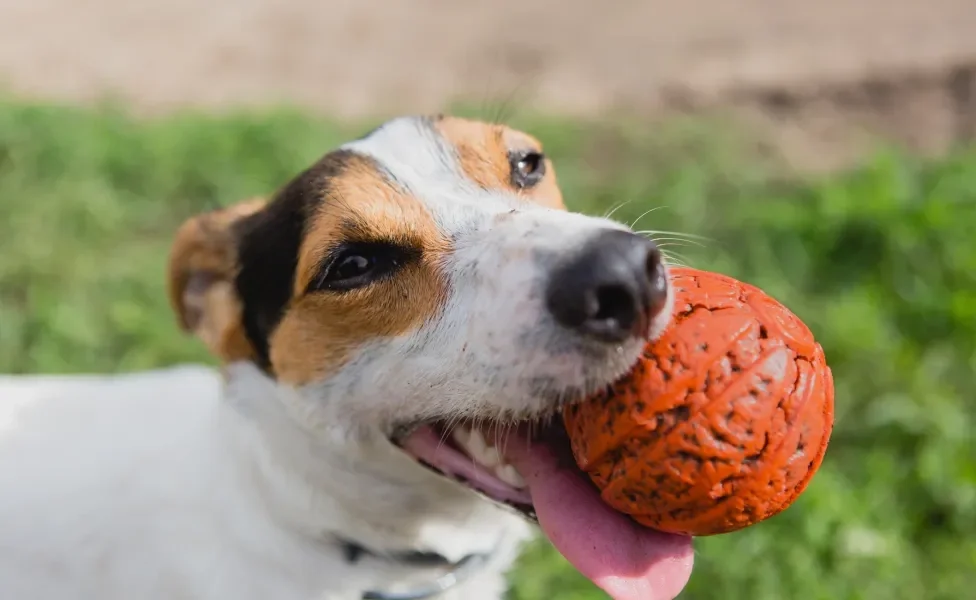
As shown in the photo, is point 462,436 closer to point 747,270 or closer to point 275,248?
point 275,248

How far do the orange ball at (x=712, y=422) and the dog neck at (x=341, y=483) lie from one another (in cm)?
70

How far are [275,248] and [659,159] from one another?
3.88 meters

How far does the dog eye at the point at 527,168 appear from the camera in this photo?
9.29ft

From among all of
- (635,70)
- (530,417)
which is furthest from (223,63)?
(530,417)

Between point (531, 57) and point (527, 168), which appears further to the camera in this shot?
point (531, 57)

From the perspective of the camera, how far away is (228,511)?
2768 mm

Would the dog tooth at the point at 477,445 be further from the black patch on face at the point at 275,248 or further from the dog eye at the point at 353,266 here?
the black patch on face at the point at 275,248

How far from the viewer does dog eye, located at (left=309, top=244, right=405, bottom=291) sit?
2488mm

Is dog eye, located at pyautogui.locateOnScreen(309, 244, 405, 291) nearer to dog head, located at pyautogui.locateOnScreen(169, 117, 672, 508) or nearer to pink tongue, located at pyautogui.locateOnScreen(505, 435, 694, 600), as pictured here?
dog head, located at pyautogui.locateOnScreen(169, 117, 672, 508)

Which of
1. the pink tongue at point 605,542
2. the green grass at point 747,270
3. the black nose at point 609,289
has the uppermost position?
the black nose at point 609,289

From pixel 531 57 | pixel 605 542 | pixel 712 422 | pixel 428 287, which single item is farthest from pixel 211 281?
pixel 531 57

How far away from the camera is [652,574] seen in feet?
7.20

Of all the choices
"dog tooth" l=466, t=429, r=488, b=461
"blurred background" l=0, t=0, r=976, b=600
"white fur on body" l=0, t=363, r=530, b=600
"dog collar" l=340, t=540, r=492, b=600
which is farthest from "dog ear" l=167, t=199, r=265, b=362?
"blurred background" l=0, t=0, r=976, b=600

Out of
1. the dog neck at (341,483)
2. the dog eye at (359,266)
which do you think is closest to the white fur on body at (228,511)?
the dog neck at (341,483)
